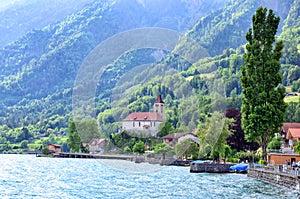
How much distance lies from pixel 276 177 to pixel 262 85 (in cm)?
1454

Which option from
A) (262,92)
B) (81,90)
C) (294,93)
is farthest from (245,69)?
(294,93)

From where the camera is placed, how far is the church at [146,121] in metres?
37.7

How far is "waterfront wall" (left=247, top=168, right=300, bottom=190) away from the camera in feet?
141

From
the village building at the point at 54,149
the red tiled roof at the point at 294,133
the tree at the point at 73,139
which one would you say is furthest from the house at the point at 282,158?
the village building at the point at 54,149

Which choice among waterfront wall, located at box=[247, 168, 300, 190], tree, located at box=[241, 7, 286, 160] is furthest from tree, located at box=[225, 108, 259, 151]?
waterfront wall, located at box=[247, 168, 300, 190]

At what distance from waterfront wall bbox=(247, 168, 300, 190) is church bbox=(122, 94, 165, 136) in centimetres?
1165

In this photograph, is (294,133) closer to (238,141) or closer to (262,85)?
(238,141)

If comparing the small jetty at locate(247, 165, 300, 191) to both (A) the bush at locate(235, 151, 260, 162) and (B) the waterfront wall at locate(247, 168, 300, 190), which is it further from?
(A) the bush at locate(235, 151, 260, 162)

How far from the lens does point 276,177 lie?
4931cm

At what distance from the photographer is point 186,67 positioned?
50281 mm

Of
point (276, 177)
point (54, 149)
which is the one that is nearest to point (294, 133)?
point (276, 177)

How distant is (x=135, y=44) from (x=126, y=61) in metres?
6.17

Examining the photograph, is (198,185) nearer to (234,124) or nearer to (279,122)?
(279,122)

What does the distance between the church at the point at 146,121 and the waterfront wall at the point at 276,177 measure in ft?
38.2
